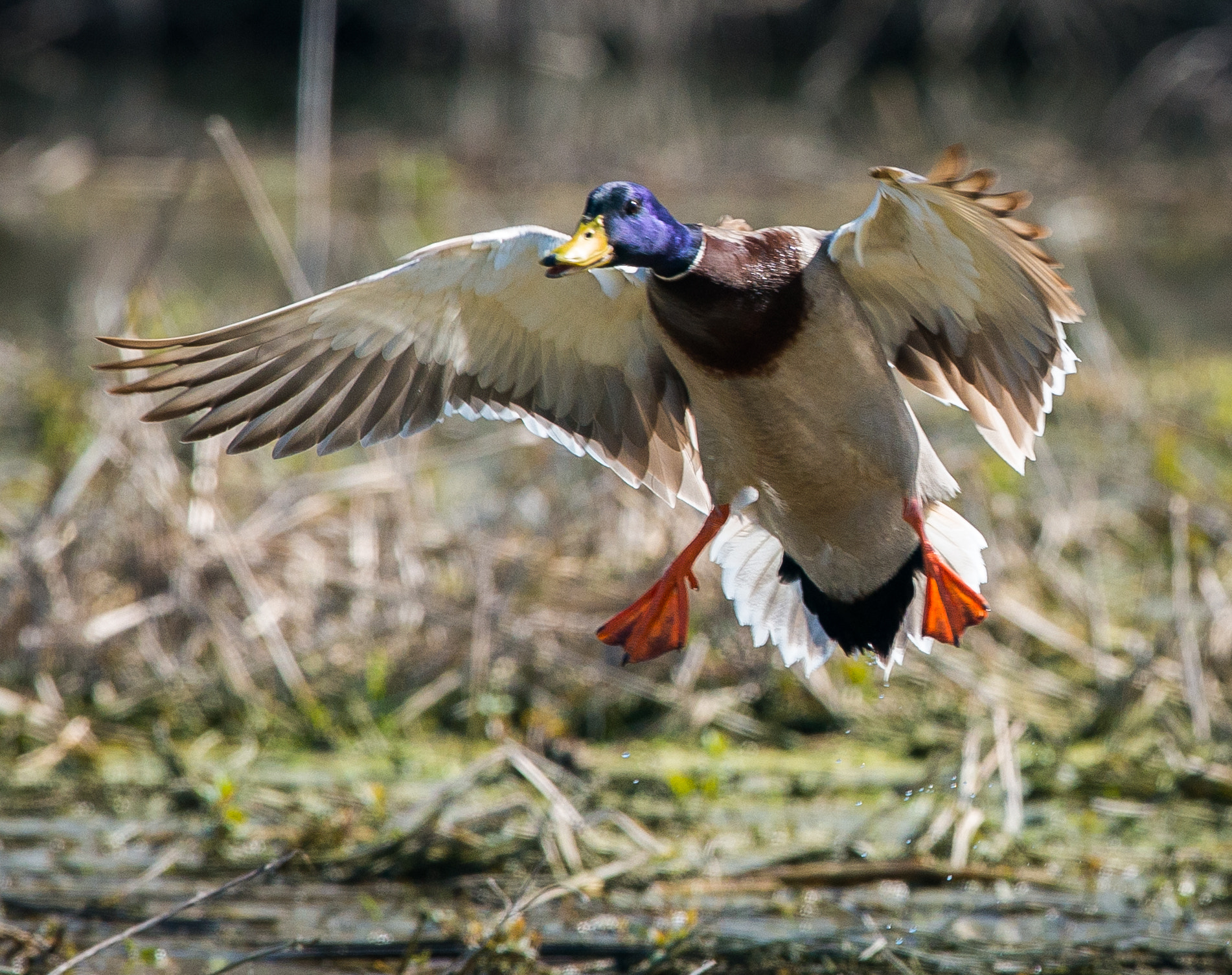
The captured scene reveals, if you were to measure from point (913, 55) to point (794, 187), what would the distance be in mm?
6941

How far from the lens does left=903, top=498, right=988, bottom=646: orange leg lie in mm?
3484

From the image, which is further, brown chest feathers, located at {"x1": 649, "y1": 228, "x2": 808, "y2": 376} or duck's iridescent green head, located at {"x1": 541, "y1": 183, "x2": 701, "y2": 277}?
brown chest feathers, located at {"x1": 649, "y1": 228, "x2": 808, "y2": 376}

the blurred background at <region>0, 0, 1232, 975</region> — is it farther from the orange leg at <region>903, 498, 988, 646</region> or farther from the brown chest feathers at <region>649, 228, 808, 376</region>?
the brown chest feathers at <region>649, 228, 808, 376</region>

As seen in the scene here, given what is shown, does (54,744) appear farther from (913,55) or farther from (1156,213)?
(913,55)

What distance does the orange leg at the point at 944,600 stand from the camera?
348 centimetres

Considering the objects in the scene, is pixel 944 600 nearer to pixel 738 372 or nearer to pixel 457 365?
pixel 738 372

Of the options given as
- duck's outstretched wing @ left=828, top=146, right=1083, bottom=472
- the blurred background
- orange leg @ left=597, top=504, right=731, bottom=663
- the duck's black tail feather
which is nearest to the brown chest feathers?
duck's outstretched wing @ left=828, top=146, right=1083, bottom=472

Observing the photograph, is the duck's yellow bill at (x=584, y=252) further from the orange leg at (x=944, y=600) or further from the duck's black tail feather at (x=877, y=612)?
the duck's black tail feather at (x=877, y=612)

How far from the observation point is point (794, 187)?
43.5 ft

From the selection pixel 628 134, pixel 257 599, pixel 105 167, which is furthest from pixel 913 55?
pixel 257 599

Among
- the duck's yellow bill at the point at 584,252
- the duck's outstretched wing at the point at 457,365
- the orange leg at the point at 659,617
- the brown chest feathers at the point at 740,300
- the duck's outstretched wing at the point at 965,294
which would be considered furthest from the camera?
the orange leg at the point at 659,617

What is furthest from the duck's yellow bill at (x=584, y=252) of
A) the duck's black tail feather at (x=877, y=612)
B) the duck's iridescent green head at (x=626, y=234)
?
the duck's black tail feather at (x=877, y=612)

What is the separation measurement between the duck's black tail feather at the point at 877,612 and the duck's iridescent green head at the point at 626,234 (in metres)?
1.07

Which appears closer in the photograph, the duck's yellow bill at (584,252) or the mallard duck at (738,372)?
the duck's yellow bill at (584,252)
